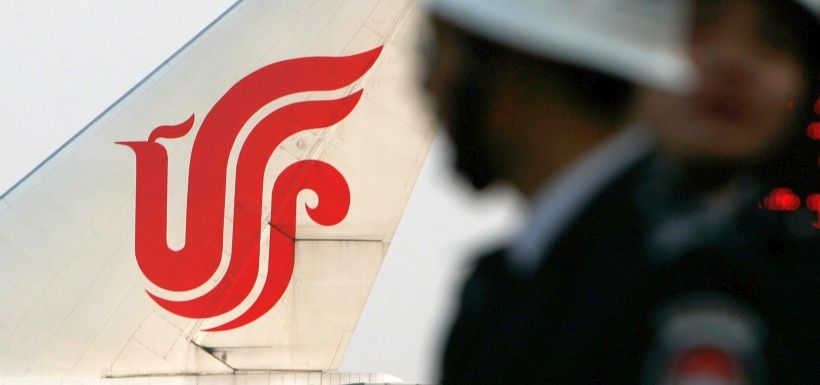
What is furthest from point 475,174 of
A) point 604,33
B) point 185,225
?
point 185,225

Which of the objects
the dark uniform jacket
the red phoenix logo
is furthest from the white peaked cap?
the red phoenix logo

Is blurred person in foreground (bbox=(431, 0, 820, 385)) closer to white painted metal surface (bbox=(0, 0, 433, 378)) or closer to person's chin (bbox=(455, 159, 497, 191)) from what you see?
person's chin (bbox=(455, 159, 497, 191))

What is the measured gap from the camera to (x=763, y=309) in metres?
1.43

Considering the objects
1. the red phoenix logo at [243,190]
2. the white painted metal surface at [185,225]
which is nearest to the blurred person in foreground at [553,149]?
the white painted metal surface at [185,225]

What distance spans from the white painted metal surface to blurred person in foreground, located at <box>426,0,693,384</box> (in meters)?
7.79

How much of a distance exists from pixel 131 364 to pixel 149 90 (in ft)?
5.68

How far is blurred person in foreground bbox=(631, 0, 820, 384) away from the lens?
1.39 meters

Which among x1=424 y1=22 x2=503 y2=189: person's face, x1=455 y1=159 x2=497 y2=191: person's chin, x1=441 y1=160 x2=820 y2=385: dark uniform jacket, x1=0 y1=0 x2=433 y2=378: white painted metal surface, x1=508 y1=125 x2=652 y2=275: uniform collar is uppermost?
x1=0 y1=0 x2=433 y2=378: white painted metal surface

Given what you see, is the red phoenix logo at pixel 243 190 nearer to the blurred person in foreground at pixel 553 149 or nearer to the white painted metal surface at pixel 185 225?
the white painted metal surface at pixel 185 225

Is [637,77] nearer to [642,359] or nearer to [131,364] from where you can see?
[642,359]

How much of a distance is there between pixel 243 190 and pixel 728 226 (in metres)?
8.42

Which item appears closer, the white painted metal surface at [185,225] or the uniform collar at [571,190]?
the uniform collar at [571,190]

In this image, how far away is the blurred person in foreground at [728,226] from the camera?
139 centimetres

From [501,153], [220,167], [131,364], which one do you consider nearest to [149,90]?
[220,167]
